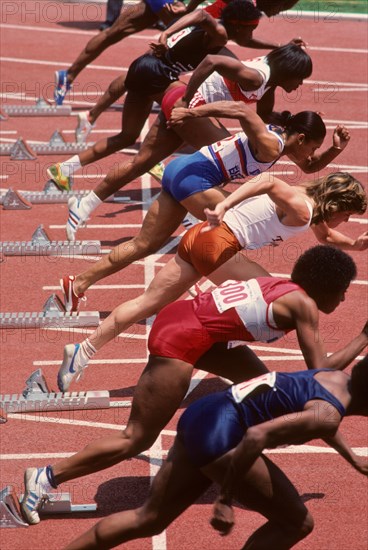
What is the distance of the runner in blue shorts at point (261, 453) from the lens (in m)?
5.05

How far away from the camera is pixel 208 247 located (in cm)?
681

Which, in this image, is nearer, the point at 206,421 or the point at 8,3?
the point at 206,421

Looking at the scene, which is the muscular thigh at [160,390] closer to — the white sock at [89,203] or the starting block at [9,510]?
the starting block at [9,510]

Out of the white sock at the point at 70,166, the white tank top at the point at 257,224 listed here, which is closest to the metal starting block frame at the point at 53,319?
the white tank top at the point at 257,224

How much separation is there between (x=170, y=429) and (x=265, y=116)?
325 cm

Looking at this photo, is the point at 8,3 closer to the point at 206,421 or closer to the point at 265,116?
the point at 265,116

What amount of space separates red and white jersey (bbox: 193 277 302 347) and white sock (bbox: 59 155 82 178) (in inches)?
197

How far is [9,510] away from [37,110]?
28.3 ft

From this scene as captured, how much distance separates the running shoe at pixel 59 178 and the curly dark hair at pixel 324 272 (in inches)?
218

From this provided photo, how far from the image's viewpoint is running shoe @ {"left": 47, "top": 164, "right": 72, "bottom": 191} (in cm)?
1095

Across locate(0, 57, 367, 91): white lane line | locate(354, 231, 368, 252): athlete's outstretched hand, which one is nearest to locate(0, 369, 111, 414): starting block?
locate(354, 231, 368, 252): athlete's outstretched hand

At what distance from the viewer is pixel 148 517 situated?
524 centimetres

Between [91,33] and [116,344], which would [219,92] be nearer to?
[116,344]

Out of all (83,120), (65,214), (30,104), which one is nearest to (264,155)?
(65,214)
